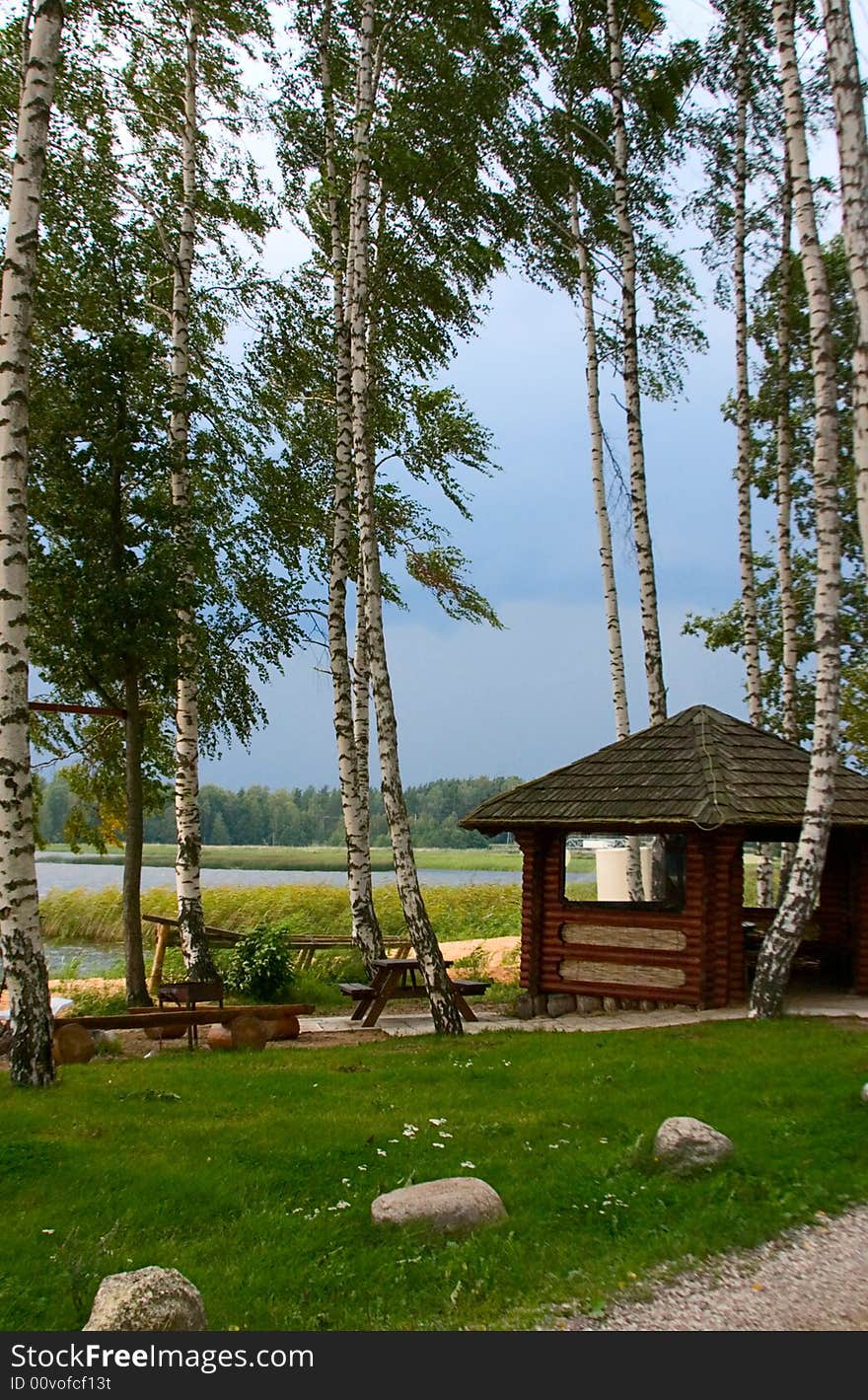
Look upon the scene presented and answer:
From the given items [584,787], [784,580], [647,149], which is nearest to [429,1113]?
[584,787]

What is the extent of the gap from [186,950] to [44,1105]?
659cm

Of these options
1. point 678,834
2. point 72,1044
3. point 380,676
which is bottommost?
point 72,1044

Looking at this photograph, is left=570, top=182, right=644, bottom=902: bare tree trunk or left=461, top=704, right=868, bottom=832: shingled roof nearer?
left=461, top=704, right=868, bottom=832: shingled roof

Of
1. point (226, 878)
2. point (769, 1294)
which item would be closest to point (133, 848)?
point (769, 1294)

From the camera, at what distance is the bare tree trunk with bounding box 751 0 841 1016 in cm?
985

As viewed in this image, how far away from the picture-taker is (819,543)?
10.1 meters

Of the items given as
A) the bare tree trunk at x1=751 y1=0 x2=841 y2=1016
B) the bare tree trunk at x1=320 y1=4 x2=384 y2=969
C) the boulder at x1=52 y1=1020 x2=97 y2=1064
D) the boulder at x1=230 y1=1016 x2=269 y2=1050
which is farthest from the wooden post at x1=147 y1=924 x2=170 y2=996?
the bare tree trunk at x1=751 y1=0 x2=841 y2=1016

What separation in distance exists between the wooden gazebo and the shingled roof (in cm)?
2

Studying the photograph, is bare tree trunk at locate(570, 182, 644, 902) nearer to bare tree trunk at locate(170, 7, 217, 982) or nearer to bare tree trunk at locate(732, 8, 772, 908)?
bare tree trunk at locate(732, 8, 772, 908)

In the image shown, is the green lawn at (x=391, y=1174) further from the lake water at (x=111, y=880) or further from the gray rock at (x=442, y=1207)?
the lake water at (x=111, y=880)

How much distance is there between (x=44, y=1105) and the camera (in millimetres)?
6617

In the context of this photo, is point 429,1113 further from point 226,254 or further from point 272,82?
point 272,82

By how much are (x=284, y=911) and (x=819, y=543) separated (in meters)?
18.2

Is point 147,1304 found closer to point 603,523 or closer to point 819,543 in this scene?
point 819,543
